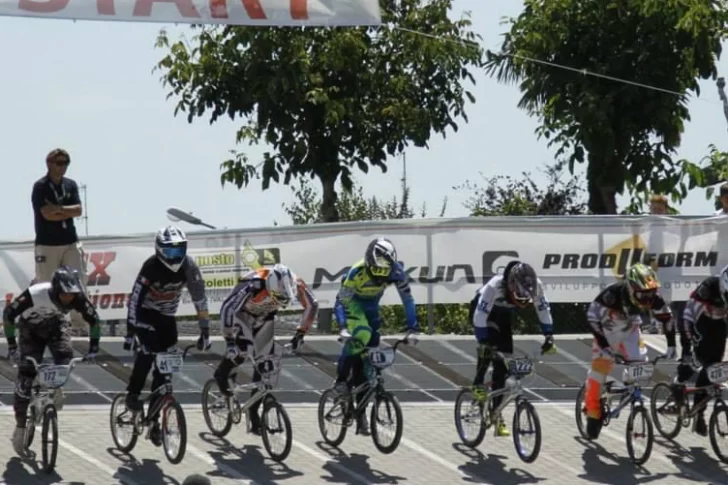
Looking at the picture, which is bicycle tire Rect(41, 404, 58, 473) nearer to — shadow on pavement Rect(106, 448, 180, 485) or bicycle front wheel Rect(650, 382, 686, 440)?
shadow on pavement Rect(106, 448, 180, 485)

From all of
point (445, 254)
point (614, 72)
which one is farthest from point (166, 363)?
point (614, 72)

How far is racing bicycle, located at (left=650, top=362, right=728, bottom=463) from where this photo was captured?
66.2 feet

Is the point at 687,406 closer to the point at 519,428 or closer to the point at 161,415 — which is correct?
the point at 519,428

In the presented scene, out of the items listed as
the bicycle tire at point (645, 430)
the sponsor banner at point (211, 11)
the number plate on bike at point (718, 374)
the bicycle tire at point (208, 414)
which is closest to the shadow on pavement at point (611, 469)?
the bicycle tire at point (645, 430)

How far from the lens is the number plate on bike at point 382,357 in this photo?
20141 mm

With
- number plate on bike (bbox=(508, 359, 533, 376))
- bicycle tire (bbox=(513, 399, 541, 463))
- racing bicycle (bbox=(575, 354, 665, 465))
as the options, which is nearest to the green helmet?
racing bicycle (bbox=(575, 354, 665, 465))

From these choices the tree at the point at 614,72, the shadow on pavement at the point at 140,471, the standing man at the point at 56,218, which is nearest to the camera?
the shadow on pavement at the point at 140,471

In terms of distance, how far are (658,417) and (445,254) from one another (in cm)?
609

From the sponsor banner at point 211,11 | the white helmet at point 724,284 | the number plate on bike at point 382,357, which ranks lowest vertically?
the number plate on bike at point 382,357

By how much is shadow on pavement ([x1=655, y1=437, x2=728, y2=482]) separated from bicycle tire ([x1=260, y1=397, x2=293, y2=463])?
11.3ft

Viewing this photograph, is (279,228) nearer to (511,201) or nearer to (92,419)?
(92,419)

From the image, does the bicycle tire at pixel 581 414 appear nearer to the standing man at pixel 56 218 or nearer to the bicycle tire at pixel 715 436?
the bicycle tire at pixel 715 436

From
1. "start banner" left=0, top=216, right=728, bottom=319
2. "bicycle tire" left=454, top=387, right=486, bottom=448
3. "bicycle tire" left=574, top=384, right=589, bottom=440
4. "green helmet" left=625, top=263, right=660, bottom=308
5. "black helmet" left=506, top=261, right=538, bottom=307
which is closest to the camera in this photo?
"green helmet" left=625, top=263, right=660, bottom=308

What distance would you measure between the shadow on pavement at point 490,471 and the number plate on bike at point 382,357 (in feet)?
3.70
